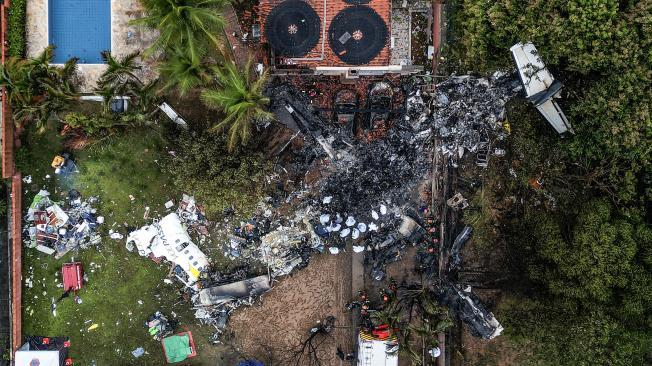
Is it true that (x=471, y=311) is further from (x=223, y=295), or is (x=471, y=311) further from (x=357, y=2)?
(x=357, y=2)

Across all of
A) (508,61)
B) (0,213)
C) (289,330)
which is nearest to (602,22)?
(508,61)

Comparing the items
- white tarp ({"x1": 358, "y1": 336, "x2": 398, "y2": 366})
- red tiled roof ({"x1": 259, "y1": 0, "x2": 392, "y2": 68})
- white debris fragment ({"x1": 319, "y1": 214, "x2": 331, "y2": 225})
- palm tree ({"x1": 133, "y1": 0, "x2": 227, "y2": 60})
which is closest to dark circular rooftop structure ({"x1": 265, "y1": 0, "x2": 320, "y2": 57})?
red tiled roof ({"x1": 259, "y1": 0, "x2": 392, "y2": 68})

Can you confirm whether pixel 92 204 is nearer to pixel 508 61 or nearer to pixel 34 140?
pixel 34 140

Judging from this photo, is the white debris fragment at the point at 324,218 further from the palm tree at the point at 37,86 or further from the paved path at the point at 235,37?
the palm tree at the point at 37,86

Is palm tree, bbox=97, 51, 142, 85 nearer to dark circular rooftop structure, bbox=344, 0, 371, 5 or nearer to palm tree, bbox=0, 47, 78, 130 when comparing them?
palm tree, bbox=0, 47, 78, 130

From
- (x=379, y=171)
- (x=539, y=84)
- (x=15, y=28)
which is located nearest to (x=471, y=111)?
(x=539, y=84)
